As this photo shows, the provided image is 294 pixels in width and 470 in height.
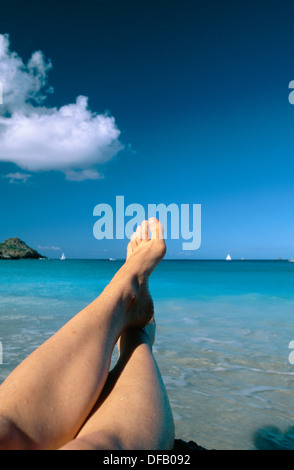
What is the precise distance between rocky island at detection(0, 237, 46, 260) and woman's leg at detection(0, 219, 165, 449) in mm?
62919

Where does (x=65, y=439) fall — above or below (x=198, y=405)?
above

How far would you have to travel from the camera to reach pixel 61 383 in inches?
Result: 42.8

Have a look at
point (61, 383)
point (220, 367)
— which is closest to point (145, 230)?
point (220, 367)

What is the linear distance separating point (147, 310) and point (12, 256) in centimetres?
6406

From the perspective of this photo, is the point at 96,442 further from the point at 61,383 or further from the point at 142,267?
the point at 142,267

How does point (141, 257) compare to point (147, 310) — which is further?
point (141, 257)

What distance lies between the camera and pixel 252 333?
441 cm

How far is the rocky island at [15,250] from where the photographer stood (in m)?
59.6

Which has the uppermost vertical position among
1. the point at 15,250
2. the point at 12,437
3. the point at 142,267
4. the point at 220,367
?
the point at 142,267

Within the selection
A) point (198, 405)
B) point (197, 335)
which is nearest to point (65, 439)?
point (198, 405)

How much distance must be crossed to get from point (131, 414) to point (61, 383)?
0.26 m

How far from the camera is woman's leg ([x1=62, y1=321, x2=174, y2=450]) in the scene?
90 cm

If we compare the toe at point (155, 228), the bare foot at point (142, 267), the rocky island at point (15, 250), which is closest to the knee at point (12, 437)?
the bare foot at point (142, 267)
